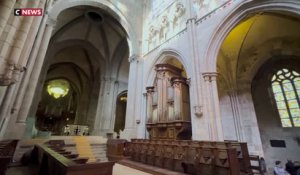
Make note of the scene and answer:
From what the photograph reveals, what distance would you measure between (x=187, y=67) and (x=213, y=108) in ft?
7.05

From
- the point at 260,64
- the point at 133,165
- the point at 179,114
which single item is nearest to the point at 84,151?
the point at 133,165

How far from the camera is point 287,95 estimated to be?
794 centimetres

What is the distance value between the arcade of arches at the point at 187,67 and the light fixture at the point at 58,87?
10.4 m

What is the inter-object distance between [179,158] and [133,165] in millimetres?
1699

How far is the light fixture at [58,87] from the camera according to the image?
21844 millimetres

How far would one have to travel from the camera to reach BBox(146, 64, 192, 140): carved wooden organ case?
251 inches

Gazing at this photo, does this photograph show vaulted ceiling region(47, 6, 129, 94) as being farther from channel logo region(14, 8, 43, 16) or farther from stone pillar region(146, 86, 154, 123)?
channel logo region(14, 8, 43, 16)

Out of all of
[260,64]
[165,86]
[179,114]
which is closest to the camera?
[179,114]

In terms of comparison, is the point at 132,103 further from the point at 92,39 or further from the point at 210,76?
the point at 92,39

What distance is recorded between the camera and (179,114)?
251 inches

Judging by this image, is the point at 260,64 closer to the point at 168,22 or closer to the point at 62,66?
the point at 168,22

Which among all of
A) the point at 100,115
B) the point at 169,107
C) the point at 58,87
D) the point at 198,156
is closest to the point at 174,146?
the point at 198,156

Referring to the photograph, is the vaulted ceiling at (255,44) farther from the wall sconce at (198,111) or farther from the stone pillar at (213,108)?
the wall sconce at (198,111)

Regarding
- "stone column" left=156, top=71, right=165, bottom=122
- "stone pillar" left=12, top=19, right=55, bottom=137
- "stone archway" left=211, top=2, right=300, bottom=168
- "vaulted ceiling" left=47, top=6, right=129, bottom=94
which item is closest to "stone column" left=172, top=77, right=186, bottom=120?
"stone column" left=156, top=71, right=165, bottom=122
